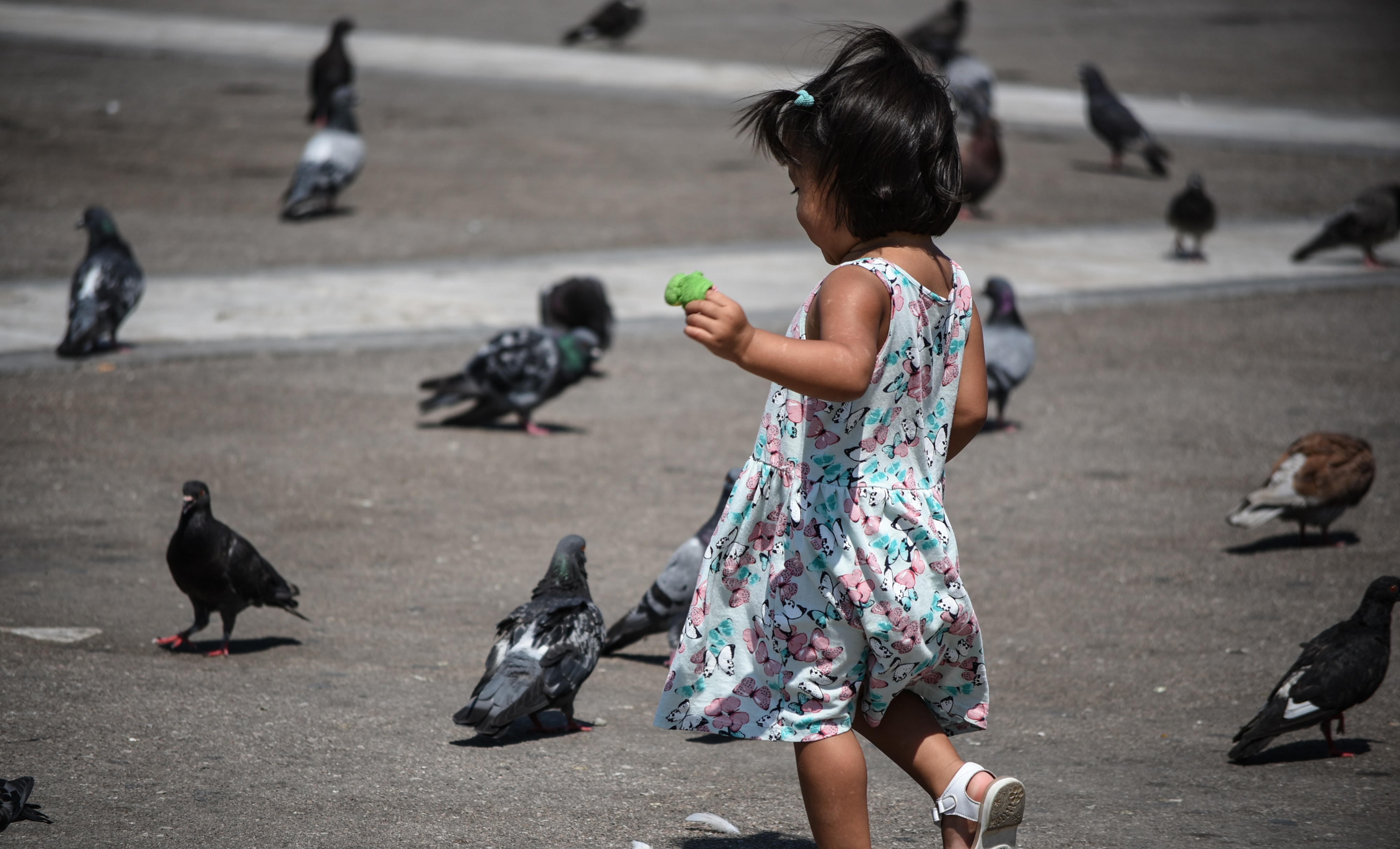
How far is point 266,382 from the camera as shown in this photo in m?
8.17

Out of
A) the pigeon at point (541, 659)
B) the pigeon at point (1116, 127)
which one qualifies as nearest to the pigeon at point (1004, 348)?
the pigeon at point (541, 659)

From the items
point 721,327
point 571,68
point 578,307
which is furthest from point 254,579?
point 571,68

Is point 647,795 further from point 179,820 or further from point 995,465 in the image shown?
point 995,465

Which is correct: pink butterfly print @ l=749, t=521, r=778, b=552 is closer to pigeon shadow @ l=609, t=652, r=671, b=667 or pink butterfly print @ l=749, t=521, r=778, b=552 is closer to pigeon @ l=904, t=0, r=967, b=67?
pigeon shadow @ l=609, t=652, r=671, b=667

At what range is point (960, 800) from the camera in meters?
2.67

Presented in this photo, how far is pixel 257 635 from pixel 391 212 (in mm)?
9040

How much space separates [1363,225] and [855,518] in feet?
36.2

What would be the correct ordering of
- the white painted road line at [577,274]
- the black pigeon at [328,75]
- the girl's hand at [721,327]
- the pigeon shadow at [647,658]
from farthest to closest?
the black pigeon at [328,75], the white painted road line at [577,274], the pigeon shadow at [647,658], the girl's hand at [721,327]

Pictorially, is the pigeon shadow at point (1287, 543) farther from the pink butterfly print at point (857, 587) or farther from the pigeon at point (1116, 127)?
the pigeon at point (1116, 127)

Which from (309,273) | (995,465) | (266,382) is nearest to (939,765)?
(995,465)

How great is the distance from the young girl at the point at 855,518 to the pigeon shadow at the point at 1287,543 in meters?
3.70

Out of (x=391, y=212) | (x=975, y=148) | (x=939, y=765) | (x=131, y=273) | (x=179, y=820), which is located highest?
(x=975, y=148)

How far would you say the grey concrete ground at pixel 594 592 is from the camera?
3.47 metres

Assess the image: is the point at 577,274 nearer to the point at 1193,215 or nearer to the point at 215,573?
the point at 1193,215
